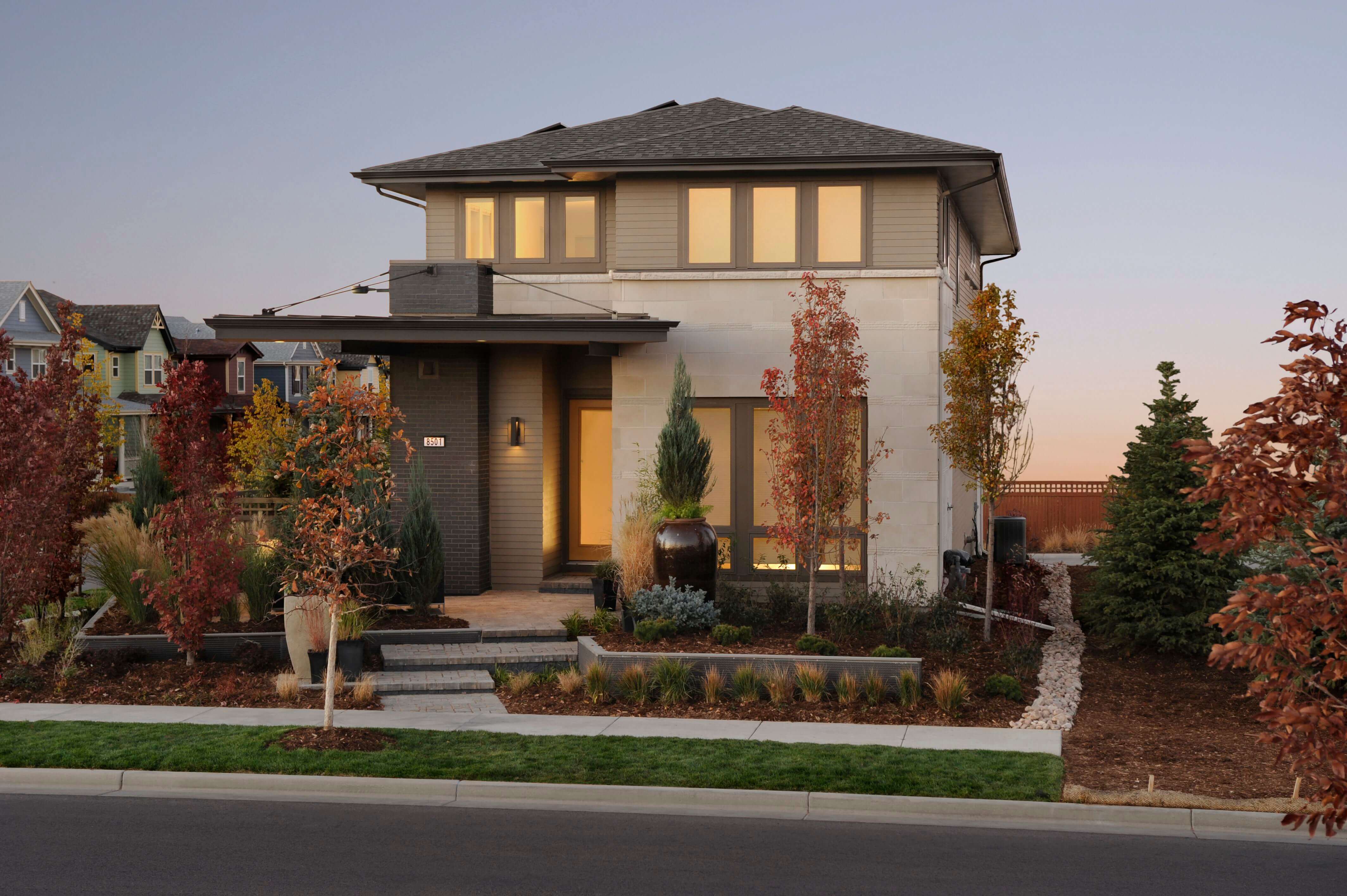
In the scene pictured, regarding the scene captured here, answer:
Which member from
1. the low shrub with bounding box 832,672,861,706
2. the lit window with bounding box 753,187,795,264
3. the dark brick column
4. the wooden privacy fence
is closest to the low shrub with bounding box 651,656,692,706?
the low shrub with bounding box 832,672,861,706

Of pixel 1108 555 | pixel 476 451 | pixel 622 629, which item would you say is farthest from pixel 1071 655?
pixel 476 451

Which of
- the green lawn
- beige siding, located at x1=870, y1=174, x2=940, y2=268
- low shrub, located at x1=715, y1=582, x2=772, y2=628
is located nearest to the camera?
the green lawn

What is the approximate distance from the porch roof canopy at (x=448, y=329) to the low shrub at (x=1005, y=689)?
6.61m

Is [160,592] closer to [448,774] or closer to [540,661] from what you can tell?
[540,661]

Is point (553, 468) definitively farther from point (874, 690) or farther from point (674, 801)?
point (674, 801)

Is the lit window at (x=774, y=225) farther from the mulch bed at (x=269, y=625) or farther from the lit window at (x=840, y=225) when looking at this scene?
the mulch bed at (x=269, y=625)

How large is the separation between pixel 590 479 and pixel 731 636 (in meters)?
6.07

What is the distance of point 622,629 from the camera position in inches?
603

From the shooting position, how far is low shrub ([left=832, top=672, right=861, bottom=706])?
12.8 meters

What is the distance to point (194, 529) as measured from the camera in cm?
1417

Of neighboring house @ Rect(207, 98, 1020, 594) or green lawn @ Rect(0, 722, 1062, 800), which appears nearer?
green lawn @ Rect(0, 722, 1062, 800)

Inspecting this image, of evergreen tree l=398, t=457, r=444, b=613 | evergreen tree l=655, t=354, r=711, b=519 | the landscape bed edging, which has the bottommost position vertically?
the landscape bed edging

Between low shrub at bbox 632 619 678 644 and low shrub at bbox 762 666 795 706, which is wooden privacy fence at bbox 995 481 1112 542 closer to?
low shrub at bbox 632 619 678 644

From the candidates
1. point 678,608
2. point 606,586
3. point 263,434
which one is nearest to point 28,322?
point 263,434
